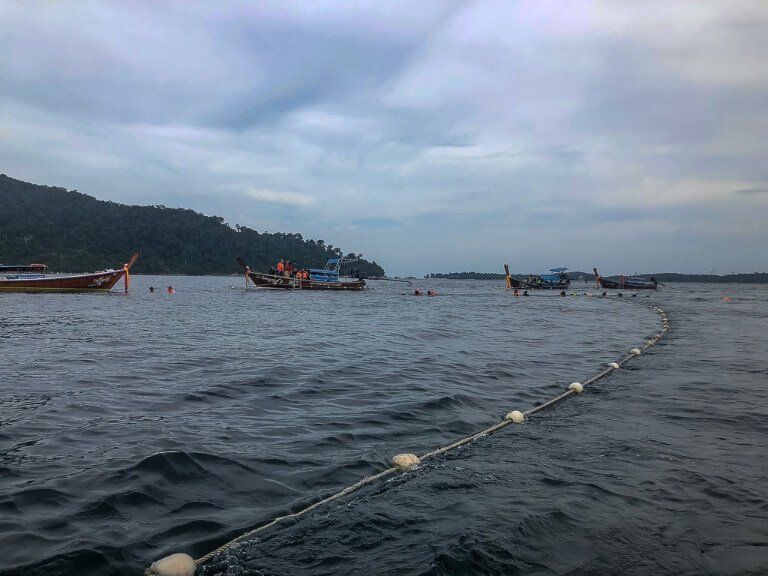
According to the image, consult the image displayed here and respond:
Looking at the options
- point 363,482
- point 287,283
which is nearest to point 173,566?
point 363,482

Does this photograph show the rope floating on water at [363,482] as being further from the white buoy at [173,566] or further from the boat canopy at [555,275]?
the boat canopy at [555,275]

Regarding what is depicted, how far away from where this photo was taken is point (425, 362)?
46.4 ft

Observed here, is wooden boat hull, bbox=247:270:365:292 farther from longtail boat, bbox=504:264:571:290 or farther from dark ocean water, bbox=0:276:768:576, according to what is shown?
dark ocean water, bbox=0:276:768:576

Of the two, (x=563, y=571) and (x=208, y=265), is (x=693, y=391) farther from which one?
(x=208, y=265)

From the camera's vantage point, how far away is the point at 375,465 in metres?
6.17

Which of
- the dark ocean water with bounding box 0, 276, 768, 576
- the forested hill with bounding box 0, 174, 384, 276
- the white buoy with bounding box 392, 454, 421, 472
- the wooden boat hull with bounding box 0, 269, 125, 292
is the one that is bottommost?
the dark ocean water with bounding box 0, 276, 768, 576

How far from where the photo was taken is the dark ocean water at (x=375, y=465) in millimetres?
4156

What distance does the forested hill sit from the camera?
12162 centimetres

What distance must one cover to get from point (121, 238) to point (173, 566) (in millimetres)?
160928

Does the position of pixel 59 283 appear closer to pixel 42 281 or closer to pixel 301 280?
pixel 42 281

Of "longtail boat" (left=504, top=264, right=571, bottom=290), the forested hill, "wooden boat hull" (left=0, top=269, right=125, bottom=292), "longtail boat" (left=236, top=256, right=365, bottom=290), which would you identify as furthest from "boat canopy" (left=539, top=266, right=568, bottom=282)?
the forested hill

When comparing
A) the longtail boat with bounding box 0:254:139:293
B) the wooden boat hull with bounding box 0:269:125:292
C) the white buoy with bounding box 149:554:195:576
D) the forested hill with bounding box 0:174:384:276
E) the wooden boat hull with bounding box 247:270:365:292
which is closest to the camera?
the white buoy with bounding box 149:554:195:576

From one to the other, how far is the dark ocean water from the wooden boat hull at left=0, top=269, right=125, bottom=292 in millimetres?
32154

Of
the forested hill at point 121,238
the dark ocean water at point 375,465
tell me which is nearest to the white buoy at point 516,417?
the dark ocean water at point 375,465
